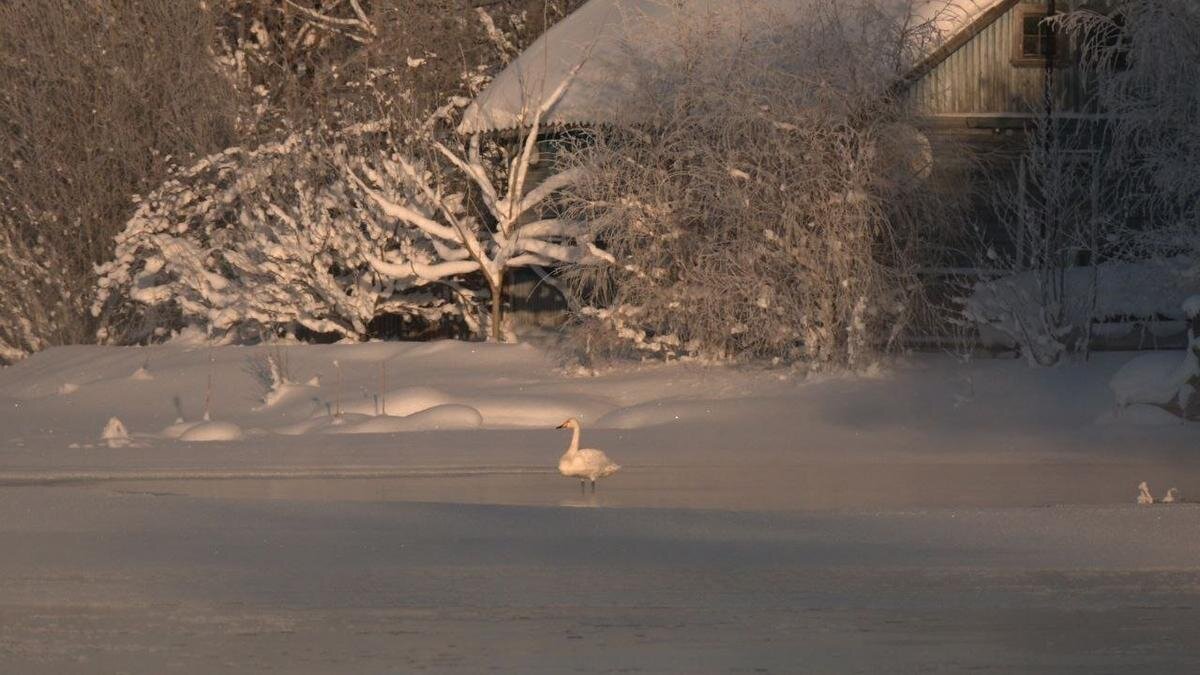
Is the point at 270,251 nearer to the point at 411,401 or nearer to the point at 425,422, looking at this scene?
the point at 411,401

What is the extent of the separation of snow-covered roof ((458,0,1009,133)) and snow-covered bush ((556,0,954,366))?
2.43 ft

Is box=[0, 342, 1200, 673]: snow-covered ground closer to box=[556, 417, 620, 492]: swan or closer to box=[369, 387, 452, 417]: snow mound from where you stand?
box=[369, 387, 452, 417]: snow mound

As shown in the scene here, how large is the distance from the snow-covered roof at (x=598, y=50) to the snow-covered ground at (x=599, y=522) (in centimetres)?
410

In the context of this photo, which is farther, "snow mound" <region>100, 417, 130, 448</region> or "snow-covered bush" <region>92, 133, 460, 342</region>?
"snow-covered bush" <region>92, 133, 460, 342</region>

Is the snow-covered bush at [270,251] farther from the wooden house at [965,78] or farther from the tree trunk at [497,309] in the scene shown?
the wooden house at [965,78]

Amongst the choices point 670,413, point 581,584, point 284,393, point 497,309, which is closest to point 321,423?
point 284,393

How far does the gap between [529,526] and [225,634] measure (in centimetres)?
407

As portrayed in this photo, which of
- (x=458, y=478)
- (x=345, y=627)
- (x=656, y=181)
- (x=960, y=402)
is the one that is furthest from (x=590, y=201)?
(x=345, y=627)

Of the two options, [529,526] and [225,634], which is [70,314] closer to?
[529,526]

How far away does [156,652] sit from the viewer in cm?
955

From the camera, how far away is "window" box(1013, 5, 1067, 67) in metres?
27.0

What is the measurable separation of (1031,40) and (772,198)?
644 centimetres

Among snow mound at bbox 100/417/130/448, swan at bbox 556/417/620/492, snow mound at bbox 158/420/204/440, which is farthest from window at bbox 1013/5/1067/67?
snow mound at bbox 100/417/130/448

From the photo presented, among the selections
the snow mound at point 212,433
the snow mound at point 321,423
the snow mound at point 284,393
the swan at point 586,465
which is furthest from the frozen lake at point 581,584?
the snow mound at point 284,393
